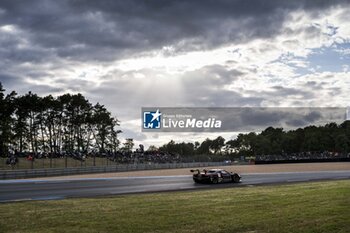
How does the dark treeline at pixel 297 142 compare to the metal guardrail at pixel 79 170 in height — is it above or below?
above

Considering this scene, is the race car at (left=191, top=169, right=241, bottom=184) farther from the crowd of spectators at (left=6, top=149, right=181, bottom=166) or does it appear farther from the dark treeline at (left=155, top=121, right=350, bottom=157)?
the dark treeline at (left=155, top=121, right=350, bottom=157)

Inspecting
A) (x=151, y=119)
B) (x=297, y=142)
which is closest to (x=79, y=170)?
(x=151, y=119)

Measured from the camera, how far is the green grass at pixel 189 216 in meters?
10.3

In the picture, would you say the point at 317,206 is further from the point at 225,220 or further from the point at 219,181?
the point at 219,181

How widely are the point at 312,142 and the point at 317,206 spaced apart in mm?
147148

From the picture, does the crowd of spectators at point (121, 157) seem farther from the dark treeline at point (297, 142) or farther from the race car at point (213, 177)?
the dark treeline at point (297, 142)

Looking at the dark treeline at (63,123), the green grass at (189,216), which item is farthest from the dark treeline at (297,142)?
the green grass at (189,216)

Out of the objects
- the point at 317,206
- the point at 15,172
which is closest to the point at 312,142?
the point at 15,172

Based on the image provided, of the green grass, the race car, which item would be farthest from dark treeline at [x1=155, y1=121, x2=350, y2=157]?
the green grass

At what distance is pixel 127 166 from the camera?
5791cm

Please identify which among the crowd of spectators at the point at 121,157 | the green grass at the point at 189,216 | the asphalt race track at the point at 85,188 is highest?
the crowd of spectators at the point at 121,157

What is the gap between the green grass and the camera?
10344 millimetres

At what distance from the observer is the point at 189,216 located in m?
12.0

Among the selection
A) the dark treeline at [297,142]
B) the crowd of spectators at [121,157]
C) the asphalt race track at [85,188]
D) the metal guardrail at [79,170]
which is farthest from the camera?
the dark treeline at [297,142]
